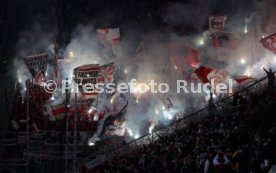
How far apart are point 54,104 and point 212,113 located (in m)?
17.6

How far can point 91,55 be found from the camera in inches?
2115

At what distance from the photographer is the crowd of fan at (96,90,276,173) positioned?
14.5 meters

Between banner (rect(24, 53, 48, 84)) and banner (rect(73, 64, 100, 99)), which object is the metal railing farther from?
banner (rect(24, 53, 48, 84))

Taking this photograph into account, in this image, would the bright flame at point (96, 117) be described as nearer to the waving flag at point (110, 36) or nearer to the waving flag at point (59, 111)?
the waving flag at point (59, 111)

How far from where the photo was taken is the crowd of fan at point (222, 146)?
14508 mm

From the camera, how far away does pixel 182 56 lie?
4950 cm

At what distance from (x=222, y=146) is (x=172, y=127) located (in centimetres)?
1073

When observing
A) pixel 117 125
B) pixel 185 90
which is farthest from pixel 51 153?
pixel 185 90

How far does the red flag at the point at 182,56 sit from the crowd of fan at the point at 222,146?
22.6m

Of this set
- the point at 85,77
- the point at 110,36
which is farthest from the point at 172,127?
the point at 110,36

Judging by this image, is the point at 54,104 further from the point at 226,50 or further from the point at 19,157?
the point at 226,50

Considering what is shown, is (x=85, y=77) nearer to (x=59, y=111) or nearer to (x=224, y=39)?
(x=59, y=111)

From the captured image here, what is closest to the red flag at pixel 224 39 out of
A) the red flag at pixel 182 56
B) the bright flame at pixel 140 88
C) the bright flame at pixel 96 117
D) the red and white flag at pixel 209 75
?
the red flag at pixel 182 56

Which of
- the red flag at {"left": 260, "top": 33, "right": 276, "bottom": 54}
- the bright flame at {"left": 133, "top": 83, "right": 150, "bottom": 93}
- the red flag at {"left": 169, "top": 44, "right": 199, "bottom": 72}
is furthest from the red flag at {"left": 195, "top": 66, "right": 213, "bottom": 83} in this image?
the bright flame at {"left": 133, "top": 83, "right": 150, "bottom": 93}
